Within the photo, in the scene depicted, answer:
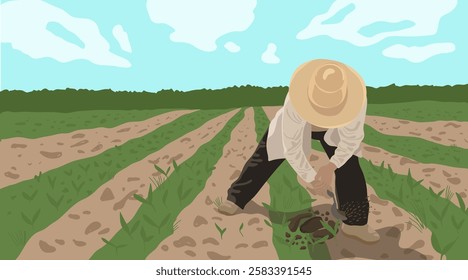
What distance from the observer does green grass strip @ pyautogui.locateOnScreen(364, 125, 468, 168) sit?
771 centimetres

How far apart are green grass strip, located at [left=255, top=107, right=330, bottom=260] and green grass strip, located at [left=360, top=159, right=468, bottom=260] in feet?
2.95

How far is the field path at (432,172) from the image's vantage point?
5.95 metres

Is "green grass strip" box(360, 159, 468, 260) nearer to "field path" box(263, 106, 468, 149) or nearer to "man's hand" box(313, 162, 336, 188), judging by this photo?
"man's hand" box(313, 162, 336, 188)

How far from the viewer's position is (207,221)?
465 centimetres

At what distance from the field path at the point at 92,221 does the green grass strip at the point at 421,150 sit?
14.0 ft

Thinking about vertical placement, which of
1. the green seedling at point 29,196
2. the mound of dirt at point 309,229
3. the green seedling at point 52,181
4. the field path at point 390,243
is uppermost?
the green seedling at point 52,181

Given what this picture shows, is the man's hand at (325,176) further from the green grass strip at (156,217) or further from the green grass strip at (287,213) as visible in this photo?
the green grass strip at (156,217)

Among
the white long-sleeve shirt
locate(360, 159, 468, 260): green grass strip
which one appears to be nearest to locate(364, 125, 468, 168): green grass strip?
locate(360, 159, 468, 260): green grass strip

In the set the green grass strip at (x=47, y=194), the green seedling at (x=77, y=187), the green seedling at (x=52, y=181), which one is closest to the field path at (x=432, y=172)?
the green grass strip at (x=47, y=194)

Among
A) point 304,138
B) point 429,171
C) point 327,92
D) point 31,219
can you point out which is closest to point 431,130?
point 429,171

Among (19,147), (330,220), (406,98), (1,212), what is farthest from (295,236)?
(406,98)

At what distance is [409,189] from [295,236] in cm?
195

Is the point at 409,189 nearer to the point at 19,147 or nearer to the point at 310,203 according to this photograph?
the point at 310,203

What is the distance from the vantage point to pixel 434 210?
4.51 metres
